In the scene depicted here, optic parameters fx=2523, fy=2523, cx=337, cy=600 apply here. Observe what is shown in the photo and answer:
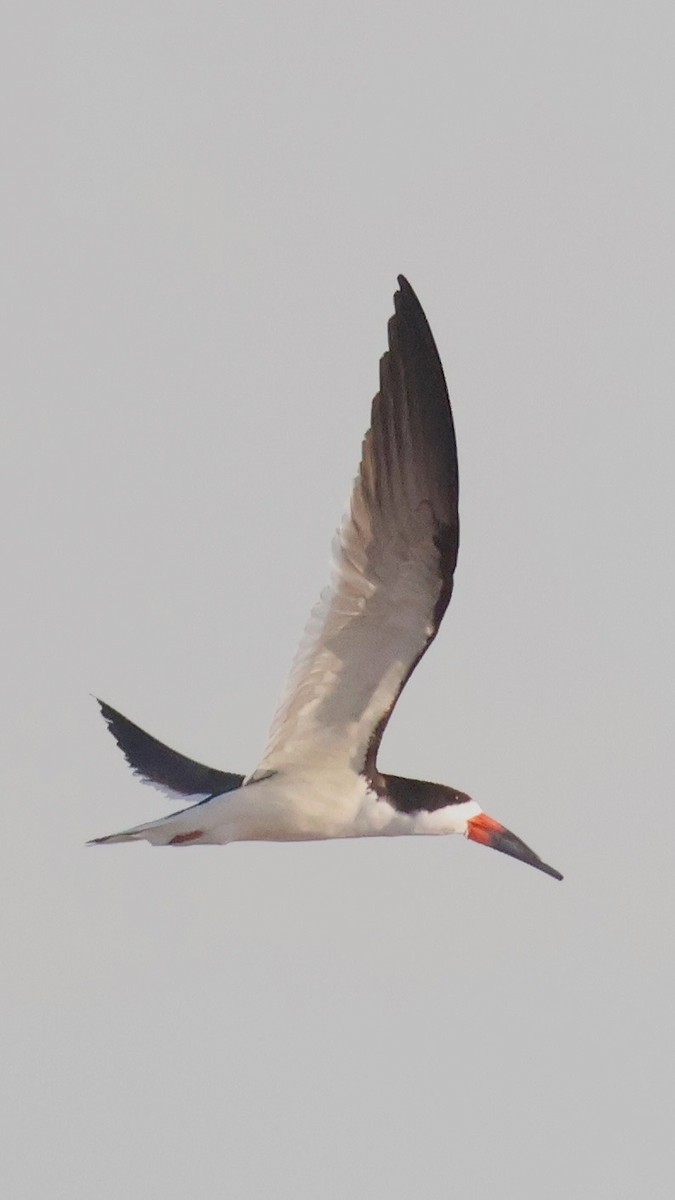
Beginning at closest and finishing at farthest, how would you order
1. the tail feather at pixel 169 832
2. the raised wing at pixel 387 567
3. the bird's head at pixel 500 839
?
the raised wing at pixel 387 567 < the tail feather at pixel 169 832 < the bird's head at pixel 500 839

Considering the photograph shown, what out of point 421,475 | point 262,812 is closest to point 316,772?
point 262,812

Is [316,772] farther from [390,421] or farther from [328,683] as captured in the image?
[390,421]

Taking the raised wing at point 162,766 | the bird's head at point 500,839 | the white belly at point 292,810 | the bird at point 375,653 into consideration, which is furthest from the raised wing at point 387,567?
the raised wing at point 162,766

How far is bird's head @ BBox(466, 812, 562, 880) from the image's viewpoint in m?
15.2

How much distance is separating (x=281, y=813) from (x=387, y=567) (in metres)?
1.83

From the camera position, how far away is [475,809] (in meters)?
15.2

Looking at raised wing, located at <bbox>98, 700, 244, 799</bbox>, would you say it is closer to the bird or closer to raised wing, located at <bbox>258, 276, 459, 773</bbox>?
the bird

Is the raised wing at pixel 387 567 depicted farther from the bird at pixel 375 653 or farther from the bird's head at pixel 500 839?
the bird's head at pixel 500 839

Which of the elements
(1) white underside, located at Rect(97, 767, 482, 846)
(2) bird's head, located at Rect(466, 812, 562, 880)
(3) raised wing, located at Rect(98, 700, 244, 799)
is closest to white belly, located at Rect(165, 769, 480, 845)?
(1) white underside, located at Rect(97, 767, 482, 846)

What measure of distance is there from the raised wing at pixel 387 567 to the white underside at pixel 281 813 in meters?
0.21

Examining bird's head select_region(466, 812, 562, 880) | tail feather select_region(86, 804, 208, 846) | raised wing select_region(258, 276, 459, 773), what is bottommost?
tail feather select_region(86, 804, 208, 846)

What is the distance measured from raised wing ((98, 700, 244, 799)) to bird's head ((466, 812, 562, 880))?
1566 millimetres

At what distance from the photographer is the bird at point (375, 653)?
12.8 meters

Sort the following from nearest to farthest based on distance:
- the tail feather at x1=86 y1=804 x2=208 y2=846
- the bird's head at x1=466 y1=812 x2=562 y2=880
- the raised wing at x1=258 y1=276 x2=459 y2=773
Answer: the raised wing at x1=258 y1=276 x2=459 y2=773 < the tail feather at x1=86 y1=804 x2=208 y2=846 < the bird's head at x1=466 y1=812 x2=562 y2=880
